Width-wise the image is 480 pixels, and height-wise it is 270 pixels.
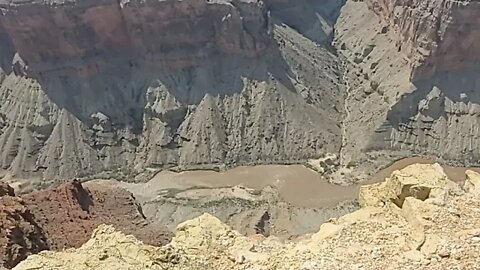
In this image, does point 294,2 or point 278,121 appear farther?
point 294,2

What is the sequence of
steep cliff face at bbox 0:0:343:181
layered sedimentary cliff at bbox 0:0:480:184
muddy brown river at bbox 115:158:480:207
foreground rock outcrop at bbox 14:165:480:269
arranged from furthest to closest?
1. steep cliff face at bbox 0:0:343:181
2. layered sedimentary cliff at bbox 0:0:480:184
3. muddy brown river at bbox 115:158:480:207
4. foreground rock outcrop at bbox 14:165:480:269

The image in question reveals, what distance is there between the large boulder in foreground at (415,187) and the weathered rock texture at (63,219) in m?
6.54

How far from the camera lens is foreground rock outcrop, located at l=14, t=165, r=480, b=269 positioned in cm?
1114

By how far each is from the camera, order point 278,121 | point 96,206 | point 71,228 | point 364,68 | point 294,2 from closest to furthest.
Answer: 1. point 71,228
2. point 96,206
3. point 278,121
4. point 364,68
5. point 294,2

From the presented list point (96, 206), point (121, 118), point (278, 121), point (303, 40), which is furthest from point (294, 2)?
point (96, 206)

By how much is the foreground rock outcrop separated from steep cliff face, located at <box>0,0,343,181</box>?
24.6m

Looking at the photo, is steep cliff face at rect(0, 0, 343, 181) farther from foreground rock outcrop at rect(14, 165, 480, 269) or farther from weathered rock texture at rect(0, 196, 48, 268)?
foreground rock outcrop at rect(14, 165, 480, 269)

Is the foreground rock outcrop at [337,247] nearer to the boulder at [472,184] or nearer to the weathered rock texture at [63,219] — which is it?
the boulder at [472,184]

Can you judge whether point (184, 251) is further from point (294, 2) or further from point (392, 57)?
point (294, 2)

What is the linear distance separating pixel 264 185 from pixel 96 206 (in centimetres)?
1647

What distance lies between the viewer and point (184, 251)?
12.1 metres

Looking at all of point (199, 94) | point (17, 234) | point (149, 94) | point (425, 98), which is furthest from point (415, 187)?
point (149, 94)

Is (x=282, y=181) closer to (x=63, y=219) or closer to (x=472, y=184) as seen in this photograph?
(x=63, y=219)

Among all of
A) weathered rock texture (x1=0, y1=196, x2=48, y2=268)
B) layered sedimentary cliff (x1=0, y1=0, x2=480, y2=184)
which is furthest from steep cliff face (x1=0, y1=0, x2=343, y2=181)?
weathered rock texture (x1=0, y1=196, x2=48, y2=268)
